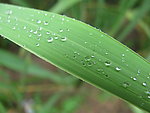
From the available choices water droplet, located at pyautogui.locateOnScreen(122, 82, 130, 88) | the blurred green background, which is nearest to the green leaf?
the blurred green background

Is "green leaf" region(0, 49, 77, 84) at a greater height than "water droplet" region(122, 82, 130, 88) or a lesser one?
greater

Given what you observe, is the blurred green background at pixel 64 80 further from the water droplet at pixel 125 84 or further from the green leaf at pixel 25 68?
the water droplet at pixel 125 84

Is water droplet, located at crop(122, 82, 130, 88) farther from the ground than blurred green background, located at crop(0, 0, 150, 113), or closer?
closer

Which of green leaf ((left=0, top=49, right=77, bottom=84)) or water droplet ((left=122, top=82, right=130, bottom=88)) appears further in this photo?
green leaf ((left=0, top=49, right=77, bottom=84))

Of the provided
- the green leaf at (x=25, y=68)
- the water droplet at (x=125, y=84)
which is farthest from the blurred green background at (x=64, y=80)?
the water droplet at (x=125, y=84)

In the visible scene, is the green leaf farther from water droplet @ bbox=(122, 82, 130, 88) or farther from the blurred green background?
water droplet @ bbox=(122, 82, 130, 88)

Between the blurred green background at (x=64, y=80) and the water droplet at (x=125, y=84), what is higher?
the blurred green background at (x=64, y=80)

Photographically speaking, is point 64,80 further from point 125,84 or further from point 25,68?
point 125,84

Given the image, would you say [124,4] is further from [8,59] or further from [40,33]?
[40,33]
